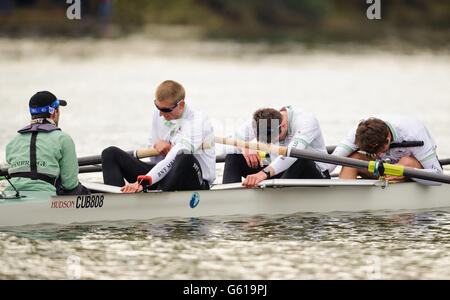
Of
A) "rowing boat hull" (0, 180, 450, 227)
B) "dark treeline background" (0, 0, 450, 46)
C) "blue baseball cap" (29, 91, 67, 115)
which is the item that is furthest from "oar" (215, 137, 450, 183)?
"dark treeline background" (0, 0, 450, 46)

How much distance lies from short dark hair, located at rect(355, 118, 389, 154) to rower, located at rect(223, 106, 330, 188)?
2.17 ft

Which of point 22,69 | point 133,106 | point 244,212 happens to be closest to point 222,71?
point 22,69

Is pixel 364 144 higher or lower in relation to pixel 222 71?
lower

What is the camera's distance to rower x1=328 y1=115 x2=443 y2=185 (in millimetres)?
11984

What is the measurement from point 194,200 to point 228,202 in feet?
1.53

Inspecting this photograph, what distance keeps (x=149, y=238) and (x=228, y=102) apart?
19.0 metres

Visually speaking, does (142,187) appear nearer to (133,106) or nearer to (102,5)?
(133,106)

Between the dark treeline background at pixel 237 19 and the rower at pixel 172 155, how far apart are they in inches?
1923

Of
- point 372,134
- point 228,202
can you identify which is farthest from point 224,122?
point 372,134

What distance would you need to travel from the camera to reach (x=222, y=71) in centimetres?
3950

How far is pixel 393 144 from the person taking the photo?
41.0 ft

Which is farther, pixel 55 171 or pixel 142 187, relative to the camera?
pixel 142 187

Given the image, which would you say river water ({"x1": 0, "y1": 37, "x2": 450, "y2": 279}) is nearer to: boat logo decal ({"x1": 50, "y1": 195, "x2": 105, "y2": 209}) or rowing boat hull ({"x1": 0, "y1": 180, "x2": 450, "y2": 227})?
rowing boat hull ({"x1": 0, "y1": 180, "x2": 450, "y2": 227})
